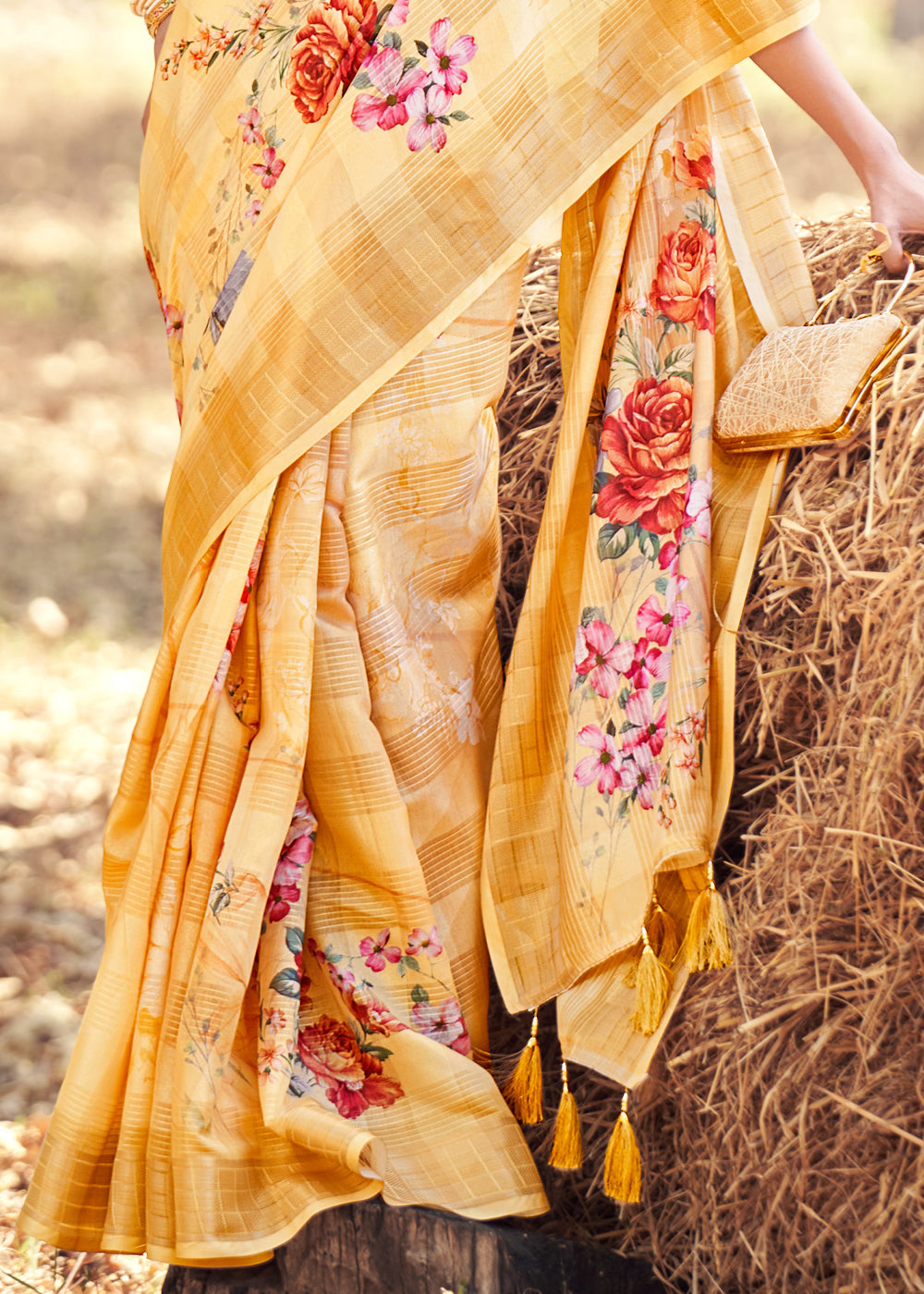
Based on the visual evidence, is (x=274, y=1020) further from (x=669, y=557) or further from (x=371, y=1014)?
(x=669, y=557)

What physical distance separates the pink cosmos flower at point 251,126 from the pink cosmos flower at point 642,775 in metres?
0.69

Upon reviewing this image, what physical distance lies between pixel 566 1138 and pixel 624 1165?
62mm

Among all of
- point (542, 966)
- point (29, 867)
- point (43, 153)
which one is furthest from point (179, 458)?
point (43, 153)

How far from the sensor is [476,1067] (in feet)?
3.66

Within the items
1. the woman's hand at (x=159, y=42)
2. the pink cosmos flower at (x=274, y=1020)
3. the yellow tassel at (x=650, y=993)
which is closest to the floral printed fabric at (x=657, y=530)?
the yellow tassel at (x=650, y=993)

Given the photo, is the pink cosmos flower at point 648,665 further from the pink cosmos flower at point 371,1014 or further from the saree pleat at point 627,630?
the pink cosmos flower at point 371,1014

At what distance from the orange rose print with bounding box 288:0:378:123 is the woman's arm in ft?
1.20

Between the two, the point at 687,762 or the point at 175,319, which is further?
the point at 175,319

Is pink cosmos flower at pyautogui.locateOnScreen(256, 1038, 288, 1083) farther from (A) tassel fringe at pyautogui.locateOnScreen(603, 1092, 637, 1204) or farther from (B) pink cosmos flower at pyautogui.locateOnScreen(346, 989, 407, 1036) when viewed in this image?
(A) tassel fringe at pyautogui.locateOnScreen(603, 1092, 637, 1204)

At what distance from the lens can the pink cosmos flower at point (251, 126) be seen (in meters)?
1.16

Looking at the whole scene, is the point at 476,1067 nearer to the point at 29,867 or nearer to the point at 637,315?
the point at 637,315

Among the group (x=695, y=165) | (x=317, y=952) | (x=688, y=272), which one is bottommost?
(x=317, y=952)

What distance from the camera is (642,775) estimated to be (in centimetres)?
111

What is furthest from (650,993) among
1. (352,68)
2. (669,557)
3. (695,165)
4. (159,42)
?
(159,42)
